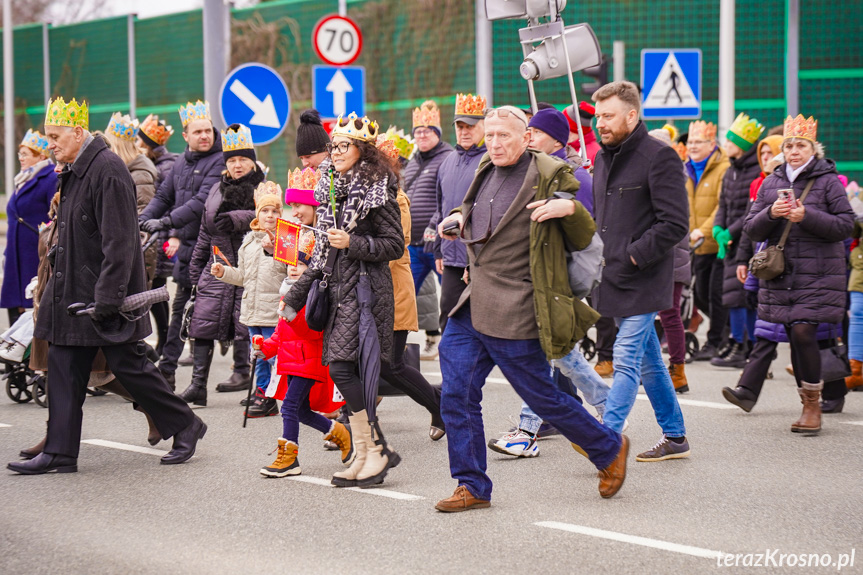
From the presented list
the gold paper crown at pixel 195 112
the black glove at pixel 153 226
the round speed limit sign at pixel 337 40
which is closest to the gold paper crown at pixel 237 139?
the gold paper crown at pixel 195 112

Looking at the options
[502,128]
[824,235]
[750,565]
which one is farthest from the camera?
[824,235]

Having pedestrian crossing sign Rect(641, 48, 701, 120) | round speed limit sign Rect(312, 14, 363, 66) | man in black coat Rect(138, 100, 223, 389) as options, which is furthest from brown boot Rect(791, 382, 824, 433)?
round speed limit sign Rect(312, 14, 363, 66)

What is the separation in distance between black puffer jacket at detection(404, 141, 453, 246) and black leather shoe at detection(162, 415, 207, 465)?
3369 mm

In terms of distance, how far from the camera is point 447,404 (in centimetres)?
582

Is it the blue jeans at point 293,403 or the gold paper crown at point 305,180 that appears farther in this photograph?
the gold paper crown at point 305,180

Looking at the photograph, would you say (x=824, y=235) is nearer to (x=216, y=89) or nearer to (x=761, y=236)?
(x=761, y=236)

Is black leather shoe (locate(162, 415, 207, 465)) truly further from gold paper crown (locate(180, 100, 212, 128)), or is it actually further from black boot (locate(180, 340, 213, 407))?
gold paper crown (locate(180, 100, 212, 128))

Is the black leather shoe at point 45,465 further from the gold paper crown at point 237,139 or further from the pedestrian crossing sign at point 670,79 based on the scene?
the pedestrian crossing sign at point 670,79

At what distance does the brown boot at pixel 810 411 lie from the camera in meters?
7.67

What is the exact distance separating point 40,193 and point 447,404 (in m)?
4.90

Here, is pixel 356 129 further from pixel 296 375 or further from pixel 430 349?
pixel 430 349

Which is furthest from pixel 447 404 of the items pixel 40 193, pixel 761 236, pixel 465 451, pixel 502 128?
pixel 40 193

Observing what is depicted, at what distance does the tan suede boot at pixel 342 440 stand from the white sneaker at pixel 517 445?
0.87 m

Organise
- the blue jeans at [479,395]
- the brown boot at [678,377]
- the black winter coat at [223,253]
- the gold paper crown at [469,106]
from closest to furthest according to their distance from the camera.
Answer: the blue jeans at [479,395], the gold paper crown at [469,106], the black winter coat at [223,253], the brown boot at [678,377]
